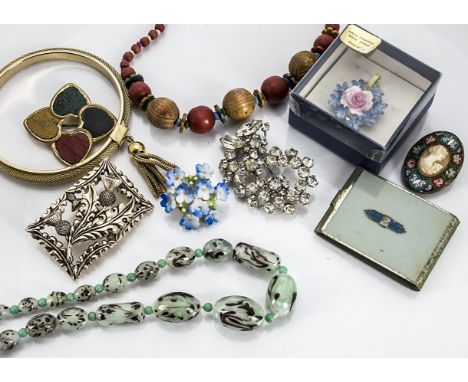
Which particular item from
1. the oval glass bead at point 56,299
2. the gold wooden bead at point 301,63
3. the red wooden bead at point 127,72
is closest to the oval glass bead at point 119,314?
the oval glass bead at point 56,299

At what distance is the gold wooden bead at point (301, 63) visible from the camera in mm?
2139

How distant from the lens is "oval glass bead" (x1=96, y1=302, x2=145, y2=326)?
1891 mm

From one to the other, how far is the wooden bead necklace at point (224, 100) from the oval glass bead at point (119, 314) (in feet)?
1.88

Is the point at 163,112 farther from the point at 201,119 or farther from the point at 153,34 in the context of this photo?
the point at 153,34

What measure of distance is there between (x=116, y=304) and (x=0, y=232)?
17.5 inches

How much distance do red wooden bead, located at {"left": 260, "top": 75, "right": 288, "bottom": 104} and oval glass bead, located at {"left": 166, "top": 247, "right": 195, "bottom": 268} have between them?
56 centimetres

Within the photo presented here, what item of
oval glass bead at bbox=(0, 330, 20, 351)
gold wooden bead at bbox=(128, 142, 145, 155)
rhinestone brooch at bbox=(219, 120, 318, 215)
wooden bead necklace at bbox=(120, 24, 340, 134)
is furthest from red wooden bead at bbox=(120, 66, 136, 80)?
oval glass bead at bbox=(0, 330, 20, 351)

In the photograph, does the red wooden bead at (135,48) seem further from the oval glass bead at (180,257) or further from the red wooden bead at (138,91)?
the oval glass bead at (180,257)

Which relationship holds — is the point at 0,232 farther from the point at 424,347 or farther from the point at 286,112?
the point at 424,347

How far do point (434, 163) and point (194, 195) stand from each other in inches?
27.7

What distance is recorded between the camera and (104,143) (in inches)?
84.3

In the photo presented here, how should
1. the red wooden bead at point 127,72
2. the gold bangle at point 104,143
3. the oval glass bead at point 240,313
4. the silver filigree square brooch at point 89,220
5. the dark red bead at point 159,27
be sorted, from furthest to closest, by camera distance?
the dark red bead at point 159,27 < the red wooden bead at point 127,72 < the gold bangle at point 104,143 < the silver filigree square brooch at point 89,220 < the oval glass bead at point 240,313

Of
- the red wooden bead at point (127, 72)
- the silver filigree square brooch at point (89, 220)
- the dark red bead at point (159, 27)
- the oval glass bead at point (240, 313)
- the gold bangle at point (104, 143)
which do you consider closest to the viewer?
the oval glass bead at point (240, 313)

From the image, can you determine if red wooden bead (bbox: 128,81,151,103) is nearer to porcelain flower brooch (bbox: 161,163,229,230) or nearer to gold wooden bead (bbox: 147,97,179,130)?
gold wooden bead (bbox: 147,97,179,130)
